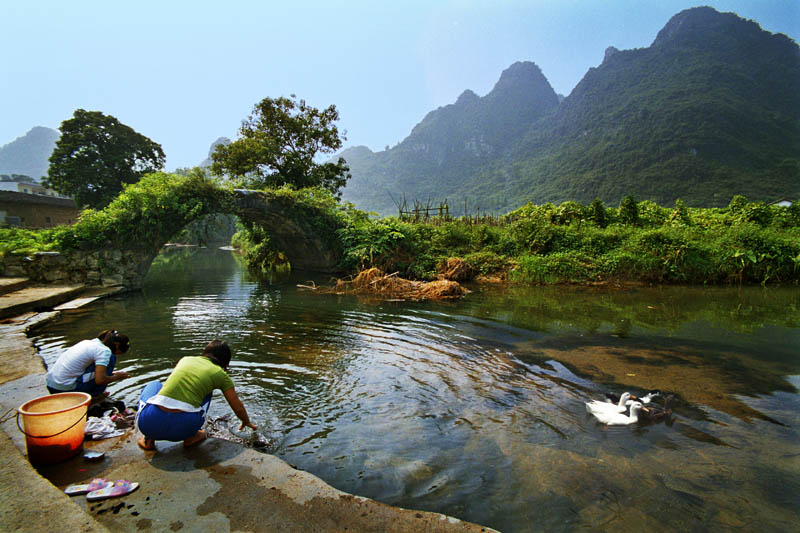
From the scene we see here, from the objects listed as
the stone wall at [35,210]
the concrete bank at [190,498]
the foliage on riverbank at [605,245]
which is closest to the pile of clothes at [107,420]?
the concrete bank at [190,498]

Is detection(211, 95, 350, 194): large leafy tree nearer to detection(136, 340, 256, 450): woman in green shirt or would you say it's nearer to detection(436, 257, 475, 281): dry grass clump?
detection(436, 257, 475, 281): dry grass clump

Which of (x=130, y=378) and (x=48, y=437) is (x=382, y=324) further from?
(x=48, y=437)

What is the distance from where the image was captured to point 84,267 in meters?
13.2

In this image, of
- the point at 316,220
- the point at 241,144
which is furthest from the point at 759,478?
the point at 241,144

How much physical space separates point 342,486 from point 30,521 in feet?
6.88

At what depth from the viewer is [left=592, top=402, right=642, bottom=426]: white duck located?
4.30 metres

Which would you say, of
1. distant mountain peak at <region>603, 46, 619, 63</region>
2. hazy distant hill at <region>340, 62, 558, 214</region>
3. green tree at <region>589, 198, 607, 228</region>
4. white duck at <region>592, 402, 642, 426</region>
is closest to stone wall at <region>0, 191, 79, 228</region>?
green tree at <region>589, 198, 607, 228</region>

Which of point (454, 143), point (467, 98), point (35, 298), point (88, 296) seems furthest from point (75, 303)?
point (467, 98)

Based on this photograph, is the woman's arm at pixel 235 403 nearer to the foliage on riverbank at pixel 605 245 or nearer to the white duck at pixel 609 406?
the white duck at pixel 609 406

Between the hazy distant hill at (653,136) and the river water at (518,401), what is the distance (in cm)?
5282

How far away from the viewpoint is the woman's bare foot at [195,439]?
11.7ft

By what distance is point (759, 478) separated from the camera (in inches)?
133

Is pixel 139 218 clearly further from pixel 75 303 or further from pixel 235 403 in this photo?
pixel 235 403

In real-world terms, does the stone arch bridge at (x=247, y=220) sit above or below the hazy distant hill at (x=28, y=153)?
below
